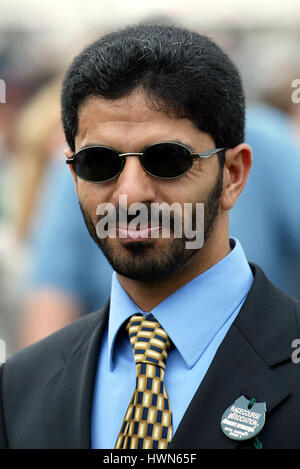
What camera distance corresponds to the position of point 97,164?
2451 millimetres

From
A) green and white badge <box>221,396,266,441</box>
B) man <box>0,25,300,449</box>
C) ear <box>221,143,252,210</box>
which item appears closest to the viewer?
green and white badge <box>221,396,266,441</box>

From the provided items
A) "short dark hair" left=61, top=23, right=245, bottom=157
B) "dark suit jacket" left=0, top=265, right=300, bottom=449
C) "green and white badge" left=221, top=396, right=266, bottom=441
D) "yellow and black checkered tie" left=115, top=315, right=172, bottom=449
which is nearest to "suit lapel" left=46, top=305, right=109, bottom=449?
"dark suit jacket" left=0, top=265, right=300, bottom=449

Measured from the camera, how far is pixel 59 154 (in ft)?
13.4

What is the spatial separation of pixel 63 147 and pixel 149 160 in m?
1.92

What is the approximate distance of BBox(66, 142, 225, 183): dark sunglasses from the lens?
2381 millimetres

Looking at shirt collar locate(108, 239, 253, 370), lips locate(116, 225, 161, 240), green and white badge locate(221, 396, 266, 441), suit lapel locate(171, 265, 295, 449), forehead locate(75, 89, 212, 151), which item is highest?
forehead locate(75, 89, 212, 151)

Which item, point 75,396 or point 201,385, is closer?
point 201,385

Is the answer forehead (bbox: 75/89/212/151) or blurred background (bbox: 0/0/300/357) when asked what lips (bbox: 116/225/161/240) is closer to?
forehead (bbox: 75/89/212/151)

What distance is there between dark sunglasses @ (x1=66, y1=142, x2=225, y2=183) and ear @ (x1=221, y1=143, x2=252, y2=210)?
0.09 metres

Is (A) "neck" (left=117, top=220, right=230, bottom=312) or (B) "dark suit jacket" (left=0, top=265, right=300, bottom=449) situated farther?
(A) "neck" (left=117, top=220, right=230, bottom=312)

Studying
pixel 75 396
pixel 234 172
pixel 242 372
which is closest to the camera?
pixel 242 372

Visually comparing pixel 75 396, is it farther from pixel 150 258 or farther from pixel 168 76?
pixel 168 76

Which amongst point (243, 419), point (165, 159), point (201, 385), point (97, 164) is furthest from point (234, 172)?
point (243, 419)

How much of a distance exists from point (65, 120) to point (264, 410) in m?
1.11
